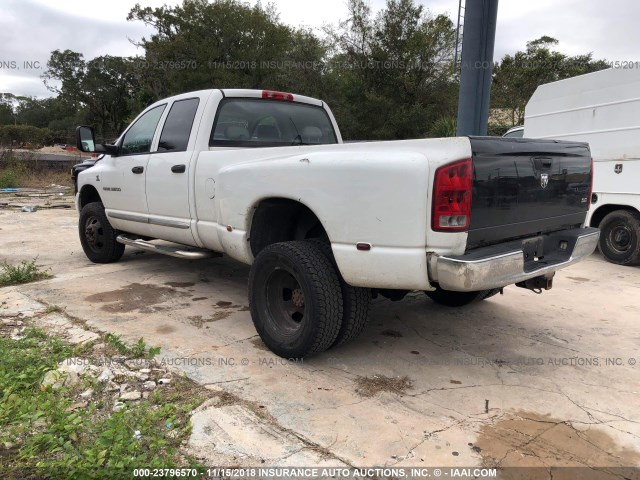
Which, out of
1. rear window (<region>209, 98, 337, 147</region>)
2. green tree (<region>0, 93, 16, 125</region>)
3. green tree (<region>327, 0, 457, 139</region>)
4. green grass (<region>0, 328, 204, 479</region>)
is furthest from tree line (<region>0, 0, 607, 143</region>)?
green tree (<region>0, 93, 16, 125</region>)

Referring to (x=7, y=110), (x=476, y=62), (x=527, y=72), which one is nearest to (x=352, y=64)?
(x=527, y=72)

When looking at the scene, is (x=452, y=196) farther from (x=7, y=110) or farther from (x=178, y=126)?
(x=7, y=110)

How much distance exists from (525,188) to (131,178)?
394 centimetres

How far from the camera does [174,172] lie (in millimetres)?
4457

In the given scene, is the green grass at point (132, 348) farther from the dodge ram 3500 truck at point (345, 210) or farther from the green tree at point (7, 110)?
the green tree at point (7, 110)

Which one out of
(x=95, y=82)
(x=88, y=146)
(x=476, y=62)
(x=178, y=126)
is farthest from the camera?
(x=95, y=82)

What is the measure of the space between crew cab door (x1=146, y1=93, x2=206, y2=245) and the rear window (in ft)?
0.78

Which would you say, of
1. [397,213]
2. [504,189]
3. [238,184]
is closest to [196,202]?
[238,184]

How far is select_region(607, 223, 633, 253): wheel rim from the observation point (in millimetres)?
6539

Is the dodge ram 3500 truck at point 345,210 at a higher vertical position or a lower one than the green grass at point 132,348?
higher

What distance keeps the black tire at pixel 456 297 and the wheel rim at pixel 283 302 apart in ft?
4.87

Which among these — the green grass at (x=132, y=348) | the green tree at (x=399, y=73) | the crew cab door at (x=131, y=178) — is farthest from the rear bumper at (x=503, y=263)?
the green tree at (x=399, y=73)

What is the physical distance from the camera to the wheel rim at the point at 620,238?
6539 mm

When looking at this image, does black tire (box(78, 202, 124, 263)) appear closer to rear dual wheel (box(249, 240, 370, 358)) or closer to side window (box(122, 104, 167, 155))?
side window (box(122, 104, 167, 155))
